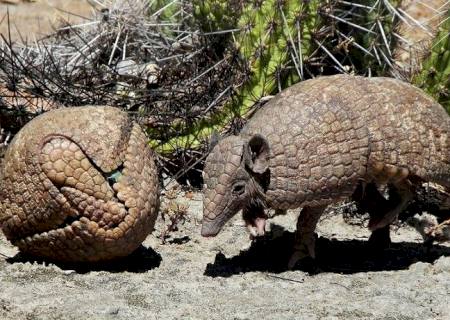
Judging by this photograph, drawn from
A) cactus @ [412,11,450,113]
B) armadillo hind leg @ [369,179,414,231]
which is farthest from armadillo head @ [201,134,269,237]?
cactus @ [412,11,450,113]

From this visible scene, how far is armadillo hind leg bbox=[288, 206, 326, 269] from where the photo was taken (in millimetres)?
6133

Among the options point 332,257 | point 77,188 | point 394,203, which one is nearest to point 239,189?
point 77,188

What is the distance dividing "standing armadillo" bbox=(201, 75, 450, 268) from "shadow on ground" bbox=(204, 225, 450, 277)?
1.12 feet

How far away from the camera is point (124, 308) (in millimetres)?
5312

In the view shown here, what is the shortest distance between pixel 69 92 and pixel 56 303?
2744 millimetres

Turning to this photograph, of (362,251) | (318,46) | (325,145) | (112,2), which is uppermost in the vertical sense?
(112,2)

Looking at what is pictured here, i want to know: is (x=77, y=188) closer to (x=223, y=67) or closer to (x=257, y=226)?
(x=257, y=226)

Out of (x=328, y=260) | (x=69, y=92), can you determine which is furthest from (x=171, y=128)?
(x=328, y=260)

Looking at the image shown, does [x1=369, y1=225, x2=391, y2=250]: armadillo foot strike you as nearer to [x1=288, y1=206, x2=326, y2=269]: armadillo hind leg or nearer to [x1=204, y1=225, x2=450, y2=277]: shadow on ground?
[x1=204, y1=225, x2=450, y2=277]: shadow on ground

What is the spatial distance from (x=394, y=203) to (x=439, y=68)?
152cm

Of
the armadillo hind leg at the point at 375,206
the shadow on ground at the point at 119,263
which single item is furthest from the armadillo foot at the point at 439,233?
the shadow on ground at the point at 119,263

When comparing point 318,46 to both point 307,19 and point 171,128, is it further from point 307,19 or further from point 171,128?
point 171,128

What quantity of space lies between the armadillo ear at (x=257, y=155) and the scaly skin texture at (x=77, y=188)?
76 centimetres

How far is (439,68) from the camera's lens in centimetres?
735
